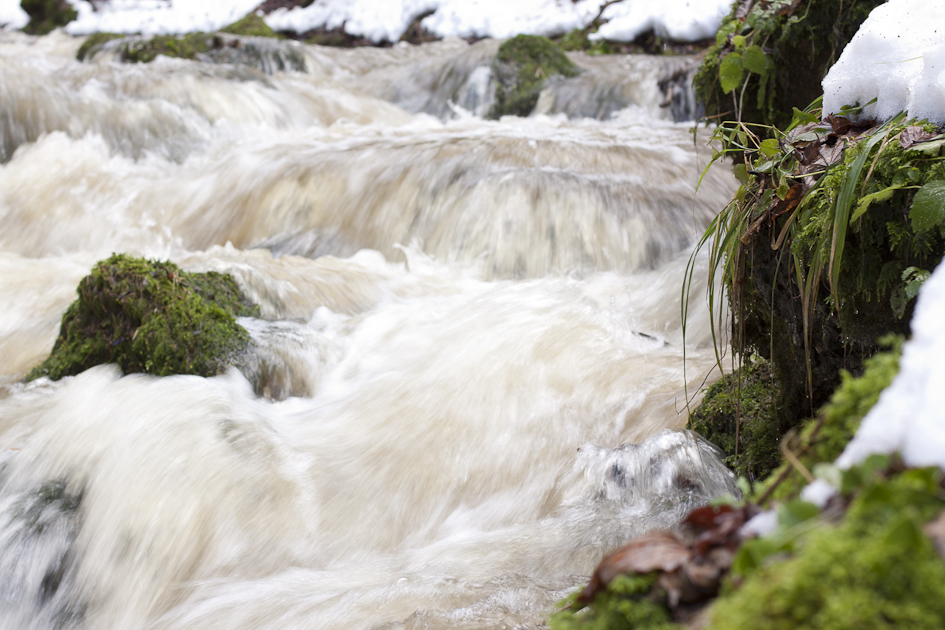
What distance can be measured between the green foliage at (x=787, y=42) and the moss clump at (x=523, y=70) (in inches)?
233

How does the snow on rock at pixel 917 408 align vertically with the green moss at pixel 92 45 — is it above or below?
below

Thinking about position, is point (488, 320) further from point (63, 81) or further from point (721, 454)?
point (63, 81)

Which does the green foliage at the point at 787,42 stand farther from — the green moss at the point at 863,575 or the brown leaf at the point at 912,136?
the green moss at the point at 863,575

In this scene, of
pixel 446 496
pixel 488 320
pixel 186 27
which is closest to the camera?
pixel 446 496

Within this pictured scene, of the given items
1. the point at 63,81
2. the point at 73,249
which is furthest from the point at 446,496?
the point at 63,81

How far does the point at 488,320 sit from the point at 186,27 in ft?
58.3

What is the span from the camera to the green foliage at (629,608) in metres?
0.78

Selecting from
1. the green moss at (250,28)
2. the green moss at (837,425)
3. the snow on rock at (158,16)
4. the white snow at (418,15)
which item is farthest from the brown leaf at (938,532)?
the snow on rock at (158,16)

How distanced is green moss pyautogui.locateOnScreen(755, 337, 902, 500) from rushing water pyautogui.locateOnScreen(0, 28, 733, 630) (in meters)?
1.04

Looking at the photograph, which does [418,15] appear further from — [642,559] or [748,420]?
[642,559]

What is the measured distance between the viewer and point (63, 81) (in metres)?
8.23

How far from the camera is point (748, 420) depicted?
246 centimetres

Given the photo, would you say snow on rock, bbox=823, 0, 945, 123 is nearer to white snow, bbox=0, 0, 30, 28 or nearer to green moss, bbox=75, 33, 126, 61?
green moss, bbox=75, 33, 126, 61

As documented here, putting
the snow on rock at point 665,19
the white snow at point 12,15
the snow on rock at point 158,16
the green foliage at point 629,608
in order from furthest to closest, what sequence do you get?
the white snow at point 12,15, the snow on rock at point 158,16, the snow on rock at point 665,19, the green foliage at point 629,608
